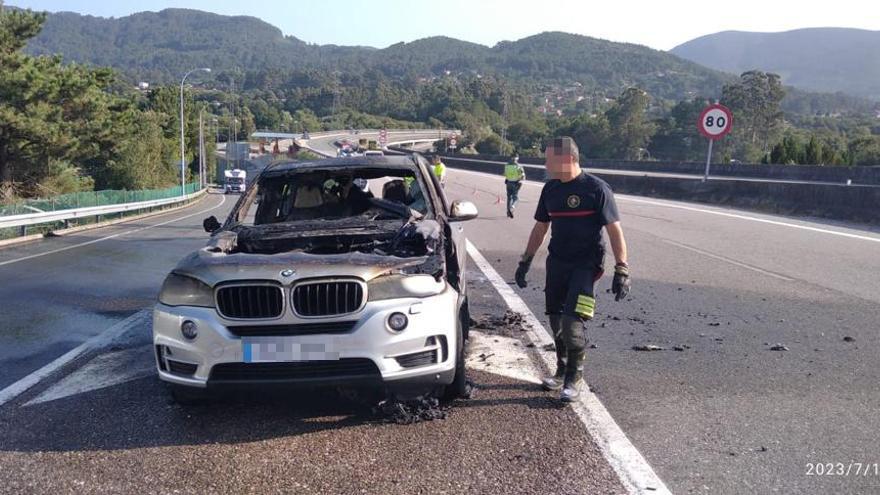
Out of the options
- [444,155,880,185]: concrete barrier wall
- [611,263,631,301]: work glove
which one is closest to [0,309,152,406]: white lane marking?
[611,263,631,301]: work glove

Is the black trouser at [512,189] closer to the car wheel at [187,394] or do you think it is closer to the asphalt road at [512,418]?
the asphalt road at [512,418]

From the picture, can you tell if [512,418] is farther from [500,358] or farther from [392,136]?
[392,136]

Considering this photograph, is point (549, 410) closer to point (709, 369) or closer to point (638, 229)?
point (709, 369)

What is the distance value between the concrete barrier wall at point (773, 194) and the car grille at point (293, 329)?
17.3 meters

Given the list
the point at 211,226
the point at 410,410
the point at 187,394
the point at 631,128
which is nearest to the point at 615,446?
the point at 410,410

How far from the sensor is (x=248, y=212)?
634 cm

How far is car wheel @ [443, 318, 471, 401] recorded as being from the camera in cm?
480

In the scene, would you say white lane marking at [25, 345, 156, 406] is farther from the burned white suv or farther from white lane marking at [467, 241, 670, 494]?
white lane marking at [467, 241, 670, 494]

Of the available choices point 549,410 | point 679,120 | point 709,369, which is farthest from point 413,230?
point 679,120

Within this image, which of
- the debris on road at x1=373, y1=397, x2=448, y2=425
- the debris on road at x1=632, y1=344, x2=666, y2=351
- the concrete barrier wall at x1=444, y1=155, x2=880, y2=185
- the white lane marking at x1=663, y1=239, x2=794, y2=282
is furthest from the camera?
the concrete barrier wall at x1=444, y1=155, x2=880, y2=185

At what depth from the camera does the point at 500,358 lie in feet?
20.3

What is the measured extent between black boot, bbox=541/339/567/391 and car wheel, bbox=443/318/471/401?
0.60 metres

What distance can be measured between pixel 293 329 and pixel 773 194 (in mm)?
21520

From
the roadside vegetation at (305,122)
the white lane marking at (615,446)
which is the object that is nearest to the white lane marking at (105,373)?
the white lane marking at (615,446)
